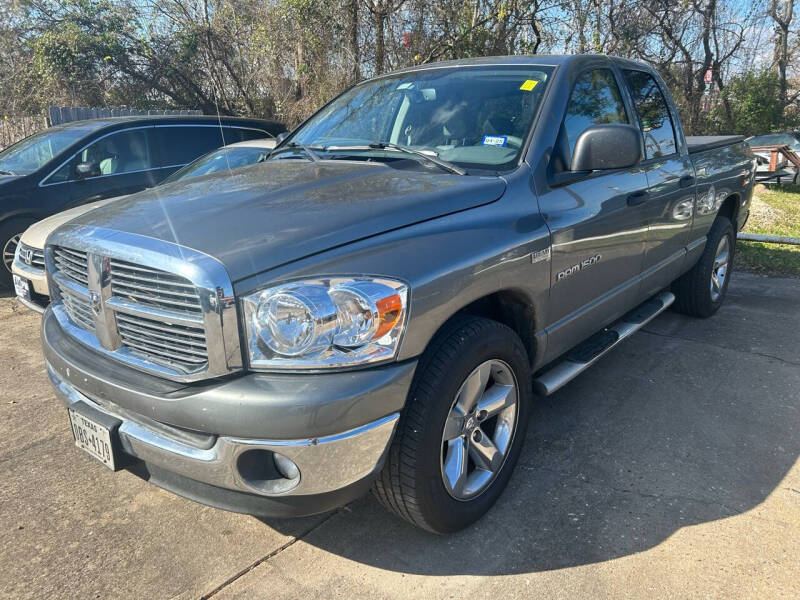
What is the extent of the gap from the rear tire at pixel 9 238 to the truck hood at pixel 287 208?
4.35m

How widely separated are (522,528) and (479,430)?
461 millimetres

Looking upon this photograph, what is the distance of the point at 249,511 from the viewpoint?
2051 millimetres

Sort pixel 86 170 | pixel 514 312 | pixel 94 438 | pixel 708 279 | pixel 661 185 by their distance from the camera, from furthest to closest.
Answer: pixel 86 170 → pixel 708 279 → pixel 661 185 → pixel 514 312 → pixel 94 438

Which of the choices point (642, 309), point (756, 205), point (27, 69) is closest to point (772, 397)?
point (642, 309)

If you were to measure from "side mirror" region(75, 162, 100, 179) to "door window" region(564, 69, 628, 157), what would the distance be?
539 cm

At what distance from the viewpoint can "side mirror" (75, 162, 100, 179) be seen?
6535 millimetres

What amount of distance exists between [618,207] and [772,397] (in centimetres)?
162

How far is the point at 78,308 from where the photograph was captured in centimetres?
249

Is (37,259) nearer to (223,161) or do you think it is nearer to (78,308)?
(223,161)

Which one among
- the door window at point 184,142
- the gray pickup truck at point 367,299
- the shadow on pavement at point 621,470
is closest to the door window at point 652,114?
the gray pickup truck at point 367,299

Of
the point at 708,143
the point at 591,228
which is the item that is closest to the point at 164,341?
the point at 591,228

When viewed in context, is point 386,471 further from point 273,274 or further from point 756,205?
point 756,205

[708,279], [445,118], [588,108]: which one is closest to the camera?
[445,118]

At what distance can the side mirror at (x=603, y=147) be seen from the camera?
2840 millimetres
